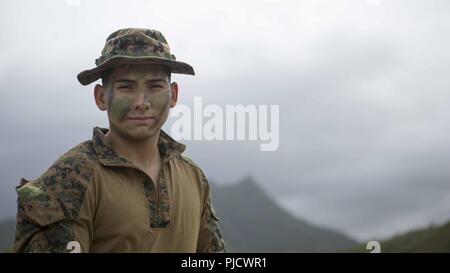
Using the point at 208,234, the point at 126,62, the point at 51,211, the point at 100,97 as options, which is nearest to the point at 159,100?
the point at 126,62

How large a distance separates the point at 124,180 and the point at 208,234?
45.7 inches

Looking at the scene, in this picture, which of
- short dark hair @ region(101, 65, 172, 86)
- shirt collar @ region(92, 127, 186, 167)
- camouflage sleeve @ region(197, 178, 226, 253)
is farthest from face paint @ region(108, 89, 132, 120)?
camouflage sleeve @ region(197, 178, 226, 253)

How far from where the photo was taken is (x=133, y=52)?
4949 mm

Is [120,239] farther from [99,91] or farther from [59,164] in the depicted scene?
[99,91]

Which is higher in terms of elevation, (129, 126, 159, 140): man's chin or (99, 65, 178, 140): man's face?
(99, 65, 178, 140): man's face

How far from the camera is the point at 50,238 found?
451 centimetres

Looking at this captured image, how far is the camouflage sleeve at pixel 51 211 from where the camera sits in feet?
14.8

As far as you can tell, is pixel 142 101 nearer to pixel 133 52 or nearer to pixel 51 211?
pixel 133 52

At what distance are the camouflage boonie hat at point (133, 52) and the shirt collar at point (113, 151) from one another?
0.52 metres

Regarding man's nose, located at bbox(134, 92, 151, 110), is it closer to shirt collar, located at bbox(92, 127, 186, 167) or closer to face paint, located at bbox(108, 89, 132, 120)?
face paint, located at bbox(108, 89, 132, 120)

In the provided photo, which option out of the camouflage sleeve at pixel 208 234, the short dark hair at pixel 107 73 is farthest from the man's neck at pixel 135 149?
the camouflage sleeve at pixel 208 234

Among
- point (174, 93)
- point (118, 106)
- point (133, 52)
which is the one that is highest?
point (133, 52)

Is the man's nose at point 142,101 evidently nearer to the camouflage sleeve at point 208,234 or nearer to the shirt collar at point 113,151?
the shirt collar at point 113,151

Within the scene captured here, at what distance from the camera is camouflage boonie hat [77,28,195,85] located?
193 inches
